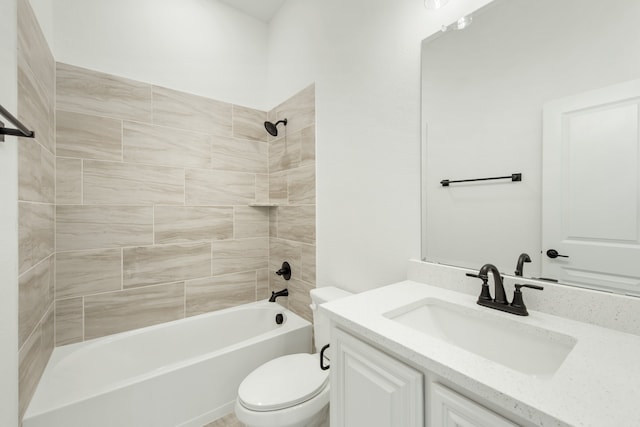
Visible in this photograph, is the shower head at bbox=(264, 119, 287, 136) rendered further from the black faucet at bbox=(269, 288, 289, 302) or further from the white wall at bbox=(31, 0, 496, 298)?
the black faucet at bbox=(269, 288, 289, 302)

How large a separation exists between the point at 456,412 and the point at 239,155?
7.26ft

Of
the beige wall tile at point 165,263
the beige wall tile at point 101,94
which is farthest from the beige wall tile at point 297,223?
the beige wall tile at point 101,94

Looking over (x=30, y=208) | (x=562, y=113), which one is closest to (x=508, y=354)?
(x=562, y=113)

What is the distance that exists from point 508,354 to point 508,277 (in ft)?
0.91

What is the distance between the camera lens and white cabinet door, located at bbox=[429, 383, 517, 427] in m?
0.56

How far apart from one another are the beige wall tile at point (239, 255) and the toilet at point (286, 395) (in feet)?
3.30

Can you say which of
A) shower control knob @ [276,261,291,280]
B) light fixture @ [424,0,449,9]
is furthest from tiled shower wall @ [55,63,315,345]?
light fixture @ [424,0,449,9]

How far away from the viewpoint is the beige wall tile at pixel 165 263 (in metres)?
1.89

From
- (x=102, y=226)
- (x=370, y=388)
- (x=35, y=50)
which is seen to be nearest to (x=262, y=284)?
(x=102, y=226)

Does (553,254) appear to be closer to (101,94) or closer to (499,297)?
(499,297)

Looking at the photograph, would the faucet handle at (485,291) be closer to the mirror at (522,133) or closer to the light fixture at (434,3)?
the mirror at (522,133)

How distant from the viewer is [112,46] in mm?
1829

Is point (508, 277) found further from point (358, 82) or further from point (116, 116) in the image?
point (116, 116)

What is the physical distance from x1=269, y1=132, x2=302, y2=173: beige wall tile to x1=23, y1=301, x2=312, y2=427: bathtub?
1.22 metres
